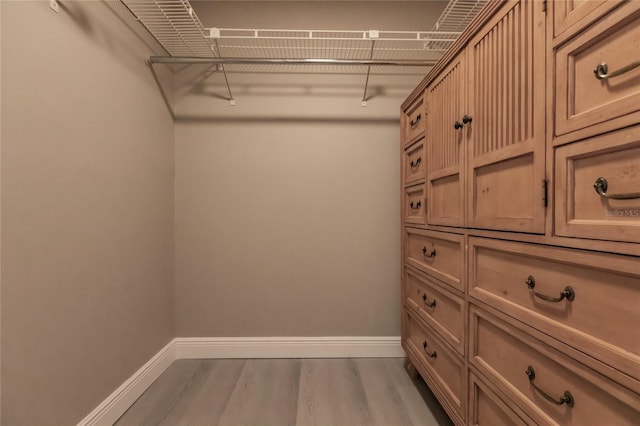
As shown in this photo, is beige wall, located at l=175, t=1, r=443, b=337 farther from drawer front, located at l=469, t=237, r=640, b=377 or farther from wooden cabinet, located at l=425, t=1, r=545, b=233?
drawer front, located at l=469, t=237, r=640, b=377

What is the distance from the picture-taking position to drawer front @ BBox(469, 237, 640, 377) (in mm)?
562

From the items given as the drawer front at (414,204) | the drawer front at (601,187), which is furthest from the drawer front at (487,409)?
the drawer front at (414,204)

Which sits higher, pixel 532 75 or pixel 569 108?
pixel 532 75

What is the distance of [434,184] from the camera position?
1371 millimetres

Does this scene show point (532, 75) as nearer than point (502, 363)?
Yes

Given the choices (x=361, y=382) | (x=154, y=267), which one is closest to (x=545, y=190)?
(x=361, y=382)

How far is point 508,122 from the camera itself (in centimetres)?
87

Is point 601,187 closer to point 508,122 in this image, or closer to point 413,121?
point 508,122

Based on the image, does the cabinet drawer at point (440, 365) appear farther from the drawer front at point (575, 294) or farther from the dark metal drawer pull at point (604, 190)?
the dark metal drawer pull at point (604, 190)

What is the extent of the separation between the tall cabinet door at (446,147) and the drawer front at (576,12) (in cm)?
40

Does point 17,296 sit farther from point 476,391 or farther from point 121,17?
point 476,391

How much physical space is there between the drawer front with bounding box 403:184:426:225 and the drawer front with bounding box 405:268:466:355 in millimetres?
293

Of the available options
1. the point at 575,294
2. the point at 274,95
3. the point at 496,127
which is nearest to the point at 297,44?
the point at 274,95

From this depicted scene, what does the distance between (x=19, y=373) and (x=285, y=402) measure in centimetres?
107
